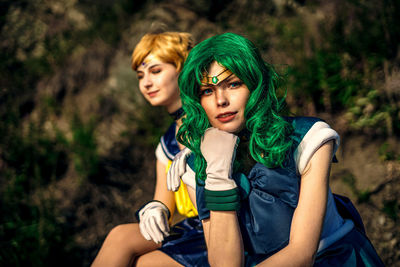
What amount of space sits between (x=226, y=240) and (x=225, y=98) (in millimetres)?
A: 542

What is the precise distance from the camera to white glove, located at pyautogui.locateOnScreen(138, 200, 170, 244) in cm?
161

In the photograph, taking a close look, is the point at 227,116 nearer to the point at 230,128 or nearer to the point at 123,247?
the point at 230,128

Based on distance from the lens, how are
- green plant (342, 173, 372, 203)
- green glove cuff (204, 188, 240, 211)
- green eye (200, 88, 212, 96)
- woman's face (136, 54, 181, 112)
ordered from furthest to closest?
green plant (342, 173, 372, 203) < woman's face (136, 54, 181, 112) < green eye (200, 88, 212, 96) < green glove cuff (204, 188, 240, 211)

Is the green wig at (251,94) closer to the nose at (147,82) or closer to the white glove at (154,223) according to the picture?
the white glove at (154,223)

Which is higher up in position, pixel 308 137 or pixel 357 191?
pixel 308 137

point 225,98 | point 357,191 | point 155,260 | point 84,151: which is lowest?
point 357,191

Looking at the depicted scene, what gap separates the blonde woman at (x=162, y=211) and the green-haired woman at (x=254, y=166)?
0.96 ft

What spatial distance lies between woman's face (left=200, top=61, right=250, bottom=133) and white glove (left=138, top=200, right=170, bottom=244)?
0.63m

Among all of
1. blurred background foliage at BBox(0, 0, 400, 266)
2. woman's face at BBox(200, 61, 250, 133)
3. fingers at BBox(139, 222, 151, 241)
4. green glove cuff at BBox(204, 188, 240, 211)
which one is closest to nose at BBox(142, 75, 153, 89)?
woman's face at BBox(200, 61, 250, 133)

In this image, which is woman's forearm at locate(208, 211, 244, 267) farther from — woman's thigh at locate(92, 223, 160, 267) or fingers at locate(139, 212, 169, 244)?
woman's thigh at locate(92, 223, 160, 267)

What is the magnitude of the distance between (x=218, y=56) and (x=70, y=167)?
9.90ft

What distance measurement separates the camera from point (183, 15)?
178 inches

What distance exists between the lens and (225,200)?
1231mm

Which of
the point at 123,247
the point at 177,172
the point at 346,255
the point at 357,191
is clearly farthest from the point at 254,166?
the point at 357,191
